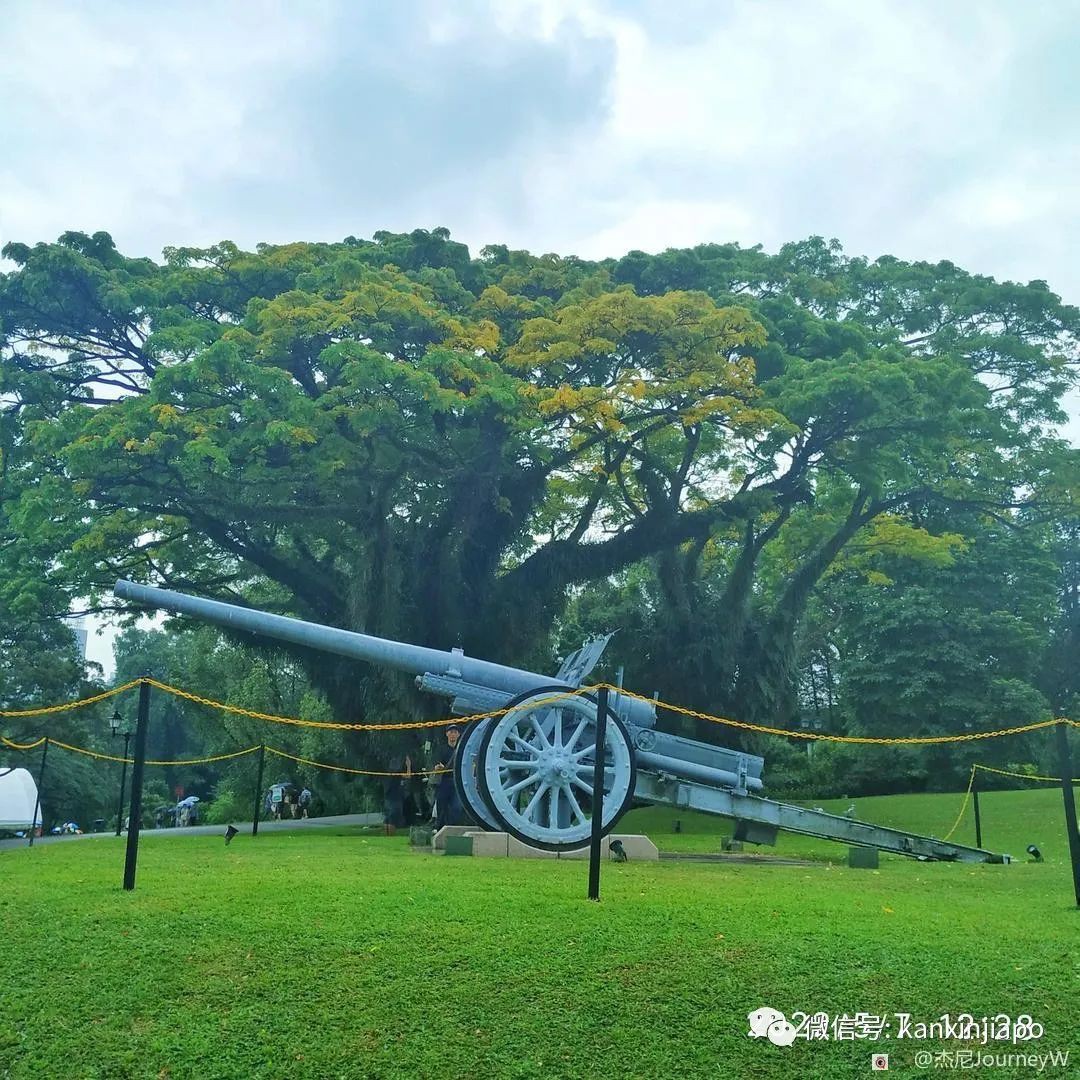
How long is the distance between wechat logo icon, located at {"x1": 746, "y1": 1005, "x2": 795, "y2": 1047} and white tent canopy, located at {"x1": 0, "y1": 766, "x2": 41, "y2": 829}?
604 inches

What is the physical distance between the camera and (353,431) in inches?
773

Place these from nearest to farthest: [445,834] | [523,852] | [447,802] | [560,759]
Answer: [523,852] → [560,759] → [445,834] → [447,802]

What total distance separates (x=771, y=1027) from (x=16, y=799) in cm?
1600

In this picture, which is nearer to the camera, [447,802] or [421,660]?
[421,660]

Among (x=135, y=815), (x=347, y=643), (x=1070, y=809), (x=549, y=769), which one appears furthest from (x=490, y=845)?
(x=1070, y=809)

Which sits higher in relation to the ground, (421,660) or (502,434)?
(502,434)

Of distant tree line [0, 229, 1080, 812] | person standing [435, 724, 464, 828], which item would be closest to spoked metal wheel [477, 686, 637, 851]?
person standing [435, 724, 464, 828]

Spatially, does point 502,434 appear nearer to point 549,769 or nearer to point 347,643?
point 347,643

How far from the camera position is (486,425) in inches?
804

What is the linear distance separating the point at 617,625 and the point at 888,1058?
→ 21.1m

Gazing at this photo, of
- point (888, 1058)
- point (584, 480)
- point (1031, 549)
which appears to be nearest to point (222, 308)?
point (584, 480)

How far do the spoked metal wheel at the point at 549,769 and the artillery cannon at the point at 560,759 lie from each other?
0.04 ft

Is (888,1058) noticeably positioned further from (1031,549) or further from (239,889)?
(1031,549)

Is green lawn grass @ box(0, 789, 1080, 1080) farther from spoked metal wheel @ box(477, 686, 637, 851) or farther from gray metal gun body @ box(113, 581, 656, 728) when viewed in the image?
gray metal gun body @ box(113, 581, 656, 728)
